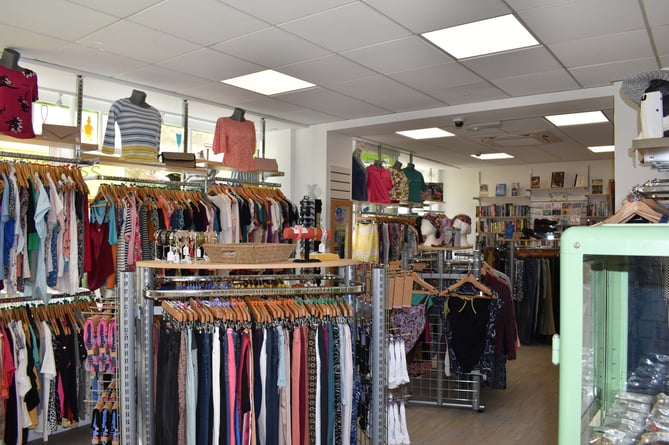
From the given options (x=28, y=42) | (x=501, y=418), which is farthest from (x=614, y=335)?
(x=28, y=42)

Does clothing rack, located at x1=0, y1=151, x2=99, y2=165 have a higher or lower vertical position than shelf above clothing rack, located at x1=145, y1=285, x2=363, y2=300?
higher

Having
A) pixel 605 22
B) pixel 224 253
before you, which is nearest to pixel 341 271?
pixel 224 253

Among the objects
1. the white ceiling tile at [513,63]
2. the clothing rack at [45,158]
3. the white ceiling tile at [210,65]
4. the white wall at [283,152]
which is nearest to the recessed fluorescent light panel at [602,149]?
the white ceiling tile at [513,63]

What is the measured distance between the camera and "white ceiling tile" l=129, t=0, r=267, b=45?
137 inches

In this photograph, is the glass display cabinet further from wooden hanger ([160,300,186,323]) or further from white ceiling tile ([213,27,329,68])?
white ceiling tile ([213,27,329,68])

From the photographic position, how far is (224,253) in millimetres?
2928

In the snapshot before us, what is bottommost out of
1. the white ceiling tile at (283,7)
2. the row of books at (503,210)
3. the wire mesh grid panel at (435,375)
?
the wire mesh grid panel at (435,375)

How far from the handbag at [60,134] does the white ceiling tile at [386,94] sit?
2.46 metres

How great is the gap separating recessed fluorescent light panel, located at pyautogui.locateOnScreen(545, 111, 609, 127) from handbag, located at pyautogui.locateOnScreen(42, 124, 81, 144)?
209 inches

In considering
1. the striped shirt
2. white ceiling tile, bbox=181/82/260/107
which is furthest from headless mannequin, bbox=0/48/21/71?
white ceiling tile, bbox=181/82/260/107

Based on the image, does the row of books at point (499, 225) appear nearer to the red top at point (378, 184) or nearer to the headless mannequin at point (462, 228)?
the red top at point (378, 184)

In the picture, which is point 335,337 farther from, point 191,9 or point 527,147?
point 527,147

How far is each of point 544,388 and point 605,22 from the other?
150 inches

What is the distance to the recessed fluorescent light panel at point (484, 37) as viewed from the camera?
3.83 metres
